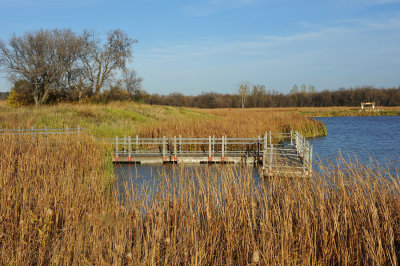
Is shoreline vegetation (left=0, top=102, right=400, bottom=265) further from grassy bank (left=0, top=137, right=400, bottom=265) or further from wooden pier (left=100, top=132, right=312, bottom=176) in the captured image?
wooden pier (left=100, top=132, right=312, bottom=176)

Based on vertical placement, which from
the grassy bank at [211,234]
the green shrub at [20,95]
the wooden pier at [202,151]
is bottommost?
the wooden pier at [202,151]

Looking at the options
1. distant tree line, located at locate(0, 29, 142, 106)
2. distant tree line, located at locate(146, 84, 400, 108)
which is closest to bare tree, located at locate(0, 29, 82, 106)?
distant tree line, located at locate(0, 29, 142, 106)

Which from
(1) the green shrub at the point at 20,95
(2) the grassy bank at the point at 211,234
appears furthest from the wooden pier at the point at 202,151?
(1) the green shrub at the point at 20,95

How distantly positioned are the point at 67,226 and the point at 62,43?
32.6 meters

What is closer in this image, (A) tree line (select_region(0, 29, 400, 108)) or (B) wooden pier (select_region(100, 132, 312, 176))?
(B) wooden pier (select_region(100, 132, 312, 176))

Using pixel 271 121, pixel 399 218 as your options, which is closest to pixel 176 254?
pixel 399 218

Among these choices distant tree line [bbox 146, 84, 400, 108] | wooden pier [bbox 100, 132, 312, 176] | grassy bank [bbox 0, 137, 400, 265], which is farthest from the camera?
distant tree line [bbox 146, 84, 400, 108]

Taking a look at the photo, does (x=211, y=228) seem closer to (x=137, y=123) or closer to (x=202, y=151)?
(x=202, y=151)

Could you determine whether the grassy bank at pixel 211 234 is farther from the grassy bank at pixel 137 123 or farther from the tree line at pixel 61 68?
the tree line at pixel 61 68

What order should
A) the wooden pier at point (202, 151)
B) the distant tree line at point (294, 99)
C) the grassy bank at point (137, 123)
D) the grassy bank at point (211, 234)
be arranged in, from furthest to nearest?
the distant tree line at point (294, 99), the grassy bank at point (137, 123), the wooden pier at point (202, 151), the grassy bank at point (211, 234)

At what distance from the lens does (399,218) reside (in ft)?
14.5

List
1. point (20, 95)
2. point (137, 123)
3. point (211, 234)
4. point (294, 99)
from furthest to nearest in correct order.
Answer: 1. point (294, 99)
2. point (20, 95)
3. point (137, 123)
4. point (211, 234)

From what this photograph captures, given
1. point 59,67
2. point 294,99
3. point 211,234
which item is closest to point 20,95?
point 59,67

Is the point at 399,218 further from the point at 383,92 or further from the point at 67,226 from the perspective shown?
the point at 383,92
